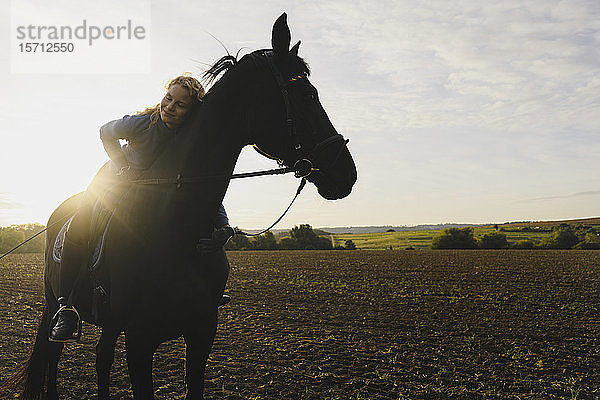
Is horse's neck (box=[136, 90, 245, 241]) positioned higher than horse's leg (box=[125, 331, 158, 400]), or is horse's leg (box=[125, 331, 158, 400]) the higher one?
horse's neck (box=[136, 90, 245, 241])

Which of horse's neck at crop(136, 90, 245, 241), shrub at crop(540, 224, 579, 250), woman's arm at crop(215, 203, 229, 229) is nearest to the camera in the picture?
horse's neck at crop(136, 90, 245, 241)

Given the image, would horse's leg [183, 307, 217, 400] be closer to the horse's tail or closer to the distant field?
the horse's tail

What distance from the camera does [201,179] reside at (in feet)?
10.8

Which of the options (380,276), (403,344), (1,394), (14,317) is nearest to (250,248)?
(380,276)

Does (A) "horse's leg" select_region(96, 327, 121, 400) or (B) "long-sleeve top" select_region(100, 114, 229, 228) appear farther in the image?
(A) "horse's leg" select_region(96, 327, 121, 400)

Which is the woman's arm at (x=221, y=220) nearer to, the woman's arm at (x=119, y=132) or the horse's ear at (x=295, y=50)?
the woman's arm at (x=119, y=132)

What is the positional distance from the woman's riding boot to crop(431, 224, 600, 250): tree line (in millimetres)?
72705

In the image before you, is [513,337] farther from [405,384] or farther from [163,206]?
[163,206]

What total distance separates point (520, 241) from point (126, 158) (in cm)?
7472

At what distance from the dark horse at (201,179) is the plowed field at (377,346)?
175 inches

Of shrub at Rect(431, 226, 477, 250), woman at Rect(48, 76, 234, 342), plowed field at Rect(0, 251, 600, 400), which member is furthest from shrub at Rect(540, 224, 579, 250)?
woman at Rect(48, 76, 234, 342)

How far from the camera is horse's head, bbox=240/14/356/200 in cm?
319

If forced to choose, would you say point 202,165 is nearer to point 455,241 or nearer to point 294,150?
point 294,150

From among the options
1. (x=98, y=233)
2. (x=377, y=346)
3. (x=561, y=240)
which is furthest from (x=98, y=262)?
(x=561, y=240)
